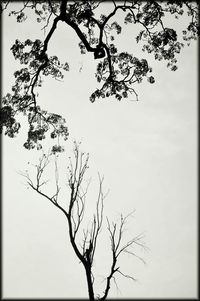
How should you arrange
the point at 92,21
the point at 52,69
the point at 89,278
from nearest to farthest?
the point at 89,278, the point at 92,21, the point at 52,69

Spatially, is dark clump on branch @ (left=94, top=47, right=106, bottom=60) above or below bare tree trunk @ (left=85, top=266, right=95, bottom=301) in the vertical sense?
above

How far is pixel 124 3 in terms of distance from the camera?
38.3ft

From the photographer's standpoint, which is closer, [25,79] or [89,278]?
[89,278]

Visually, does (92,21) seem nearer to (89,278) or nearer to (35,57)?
(35,57)

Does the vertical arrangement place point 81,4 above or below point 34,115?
above

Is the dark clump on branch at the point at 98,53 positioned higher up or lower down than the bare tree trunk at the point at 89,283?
higher up

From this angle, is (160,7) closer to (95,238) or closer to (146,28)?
(146,28)

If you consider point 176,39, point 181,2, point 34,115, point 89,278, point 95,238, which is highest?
point 181,2

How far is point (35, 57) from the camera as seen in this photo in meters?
12.4

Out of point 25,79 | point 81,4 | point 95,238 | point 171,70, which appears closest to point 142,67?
point 171,70

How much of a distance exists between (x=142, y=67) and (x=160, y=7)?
203 cm

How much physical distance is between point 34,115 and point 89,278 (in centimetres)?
576

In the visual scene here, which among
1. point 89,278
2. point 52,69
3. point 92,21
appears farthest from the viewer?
point 52,69

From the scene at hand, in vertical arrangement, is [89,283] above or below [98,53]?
below
